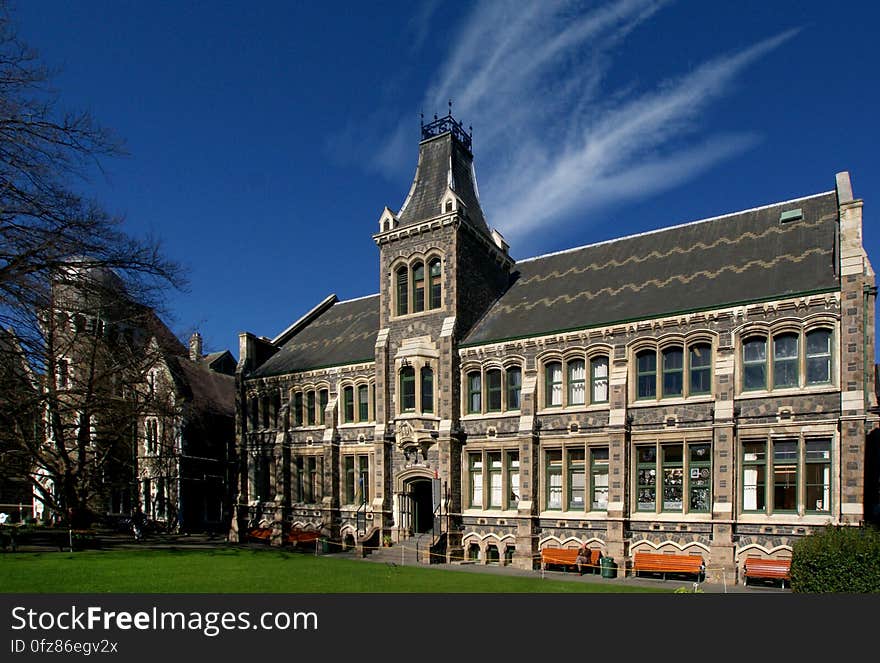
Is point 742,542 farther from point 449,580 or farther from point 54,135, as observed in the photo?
point 54,135

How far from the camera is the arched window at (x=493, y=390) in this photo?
89.2ft

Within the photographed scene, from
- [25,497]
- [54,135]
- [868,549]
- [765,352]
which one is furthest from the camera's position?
[25,497]

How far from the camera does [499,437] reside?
26531mm

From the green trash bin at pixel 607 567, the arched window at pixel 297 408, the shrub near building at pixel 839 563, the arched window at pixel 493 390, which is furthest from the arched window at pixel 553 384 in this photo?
the arched window at pixel 297 408

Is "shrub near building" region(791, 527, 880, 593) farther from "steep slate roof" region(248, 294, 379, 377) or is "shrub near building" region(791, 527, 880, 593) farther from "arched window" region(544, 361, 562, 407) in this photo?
"steep slate roof" region(248, 294, 379, 377)

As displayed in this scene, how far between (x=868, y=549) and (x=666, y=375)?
9665mm

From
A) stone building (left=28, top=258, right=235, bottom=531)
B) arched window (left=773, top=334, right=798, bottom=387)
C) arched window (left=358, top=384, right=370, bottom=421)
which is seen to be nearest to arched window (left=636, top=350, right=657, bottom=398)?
arched window (left=773, top=334, right=798, bottom=387)

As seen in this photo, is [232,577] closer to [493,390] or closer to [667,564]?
[493,390]

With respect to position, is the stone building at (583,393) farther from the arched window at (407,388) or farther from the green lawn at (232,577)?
the green lawn at (232,577)

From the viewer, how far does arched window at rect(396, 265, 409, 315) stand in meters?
30.2

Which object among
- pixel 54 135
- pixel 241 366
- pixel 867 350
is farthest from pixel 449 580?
pixel 241 366

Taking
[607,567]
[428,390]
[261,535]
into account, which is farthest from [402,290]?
[607,567]

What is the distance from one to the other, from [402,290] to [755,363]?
51.2 ft

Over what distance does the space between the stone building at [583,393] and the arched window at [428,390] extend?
6 centimetres
